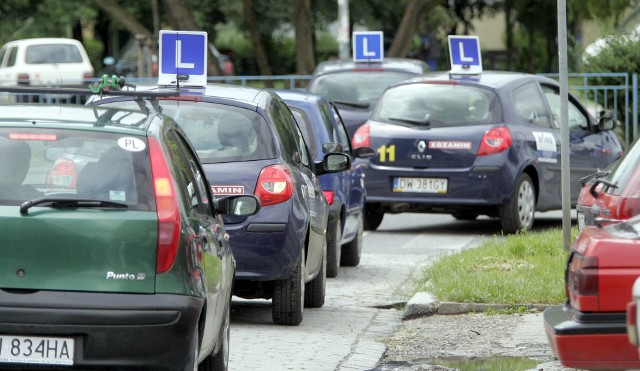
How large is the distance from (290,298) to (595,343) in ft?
12.4

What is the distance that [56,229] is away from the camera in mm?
5875

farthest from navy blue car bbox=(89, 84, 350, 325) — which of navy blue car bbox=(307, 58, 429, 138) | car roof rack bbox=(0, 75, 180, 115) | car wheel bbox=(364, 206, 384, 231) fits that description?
navy blue car bbox=(307, 58, 429, 138)

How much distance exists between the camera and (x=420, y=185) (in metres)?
15.1

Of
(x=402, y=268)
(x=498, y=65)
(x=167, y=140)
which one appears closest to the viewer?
(x=167, y=140)

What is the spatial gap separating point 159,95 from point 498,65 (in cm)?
4931

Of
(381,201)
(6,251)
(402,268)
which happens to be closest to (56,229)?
(6,251)

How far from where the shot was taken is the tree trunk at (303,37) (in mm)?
33812

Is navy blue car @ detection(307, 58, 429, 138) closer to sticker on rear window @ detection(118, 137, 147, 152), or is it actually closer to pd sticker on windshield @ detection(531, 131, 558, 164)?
pd sticker on windshield @ detection(531, 131, 558, 164)

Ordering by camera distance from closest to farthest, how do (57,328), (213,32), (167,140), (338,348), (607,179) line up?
(57,328)
(167,140)
(607,179)
(338,348)
(213,32)

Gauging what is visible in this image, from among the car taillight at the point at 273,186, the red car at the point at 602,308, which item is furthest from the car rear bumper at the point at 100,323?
the car taillight at the point at 273,186

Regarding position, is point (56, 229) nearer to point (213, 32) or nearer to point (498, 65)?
point (213, 32)

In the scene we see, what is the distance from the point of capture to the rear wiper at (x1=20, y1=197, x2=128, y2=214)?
19.4ft

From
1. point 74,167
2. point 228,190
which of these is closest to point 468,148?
point 228,190

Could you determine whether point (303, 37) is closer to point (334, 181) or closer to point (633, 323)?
point (334, 181)
